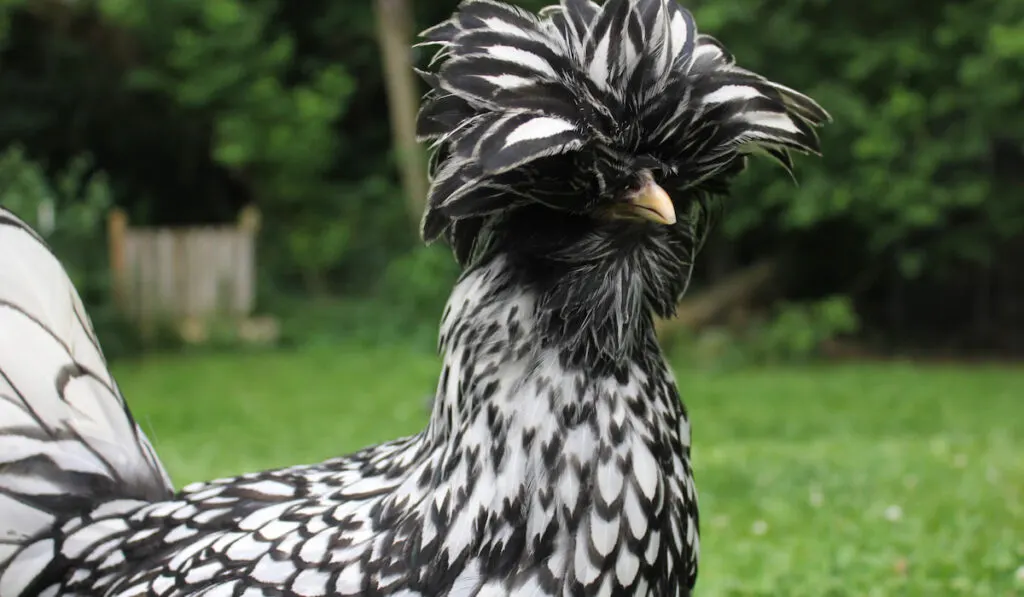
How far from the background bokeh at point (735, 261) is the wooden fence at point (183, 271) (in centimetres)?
32

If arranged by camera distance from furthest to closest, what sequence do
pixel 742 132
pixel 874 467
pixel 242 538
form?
pixel 874 467, pixel 242 538, pixel 742 132

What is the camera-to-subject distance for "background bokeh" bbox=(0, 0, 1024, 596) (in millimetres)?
4254

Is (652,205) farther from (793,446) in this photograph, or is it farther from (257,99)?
(257,99)

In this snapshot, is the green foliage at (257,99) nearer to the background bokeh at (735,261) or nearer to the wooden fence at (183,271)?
the background bokeh at (735,261)

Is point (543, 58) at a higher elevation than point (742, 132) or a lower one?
higher

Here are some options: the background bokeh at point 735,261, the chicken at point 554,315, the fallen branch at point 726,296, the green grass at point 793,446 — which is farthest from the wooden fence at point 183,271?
the chicken at point 554,315

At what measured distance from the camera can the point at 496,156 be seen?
51.6 inches

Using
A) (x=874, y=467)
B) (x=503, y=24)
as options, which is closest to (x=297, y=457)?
(x=874, y=467)

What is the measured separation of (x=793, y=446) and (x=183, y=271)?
728 centimetres

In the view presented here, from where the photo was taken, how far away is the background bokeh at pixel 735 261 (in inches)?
167

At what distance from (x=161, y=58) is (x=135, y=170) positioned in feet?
7.04

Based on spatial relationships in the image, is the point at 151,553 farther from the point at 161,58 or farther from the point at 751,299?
the point at 161,58

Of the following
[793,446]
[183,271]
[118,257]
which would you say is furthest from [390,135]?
[793,446]

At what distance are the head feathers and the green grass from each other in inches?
52.9
